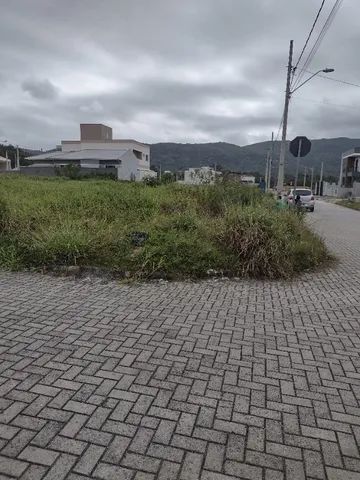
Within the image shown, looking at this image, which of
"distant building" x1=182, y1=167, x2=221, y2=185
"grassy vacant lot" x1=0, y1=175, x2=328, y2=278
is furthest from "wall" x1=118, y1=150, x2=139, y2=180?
"grassy vacant lot" x1=0, y1=175, x2=328, y2=278

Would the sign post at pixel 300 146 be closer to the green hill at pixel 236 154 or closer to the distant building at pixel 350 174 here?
the distant building at pixel 350 174

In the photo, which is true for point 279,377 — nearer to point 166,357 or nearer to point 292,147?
point 166,357

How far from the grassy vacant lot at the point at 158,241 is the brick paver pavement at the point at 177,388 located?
1.34 m

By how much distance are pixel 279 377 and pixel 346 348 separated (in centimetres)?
105

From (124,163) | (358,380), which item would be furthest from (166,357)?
(124,163)

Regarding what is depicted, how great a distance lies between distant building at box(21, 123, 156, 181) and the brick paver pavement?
3094cm

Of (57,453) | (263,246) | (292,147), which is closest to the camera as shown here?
(57,453)

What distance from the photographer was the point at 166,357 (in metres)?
3.52

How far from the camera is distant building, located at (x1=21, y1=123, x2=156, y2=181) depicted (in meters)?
58.8

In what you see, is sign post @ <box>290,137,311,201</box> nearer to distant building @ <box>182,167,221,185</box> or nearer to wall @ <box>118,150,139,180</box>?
distant building @ <box>182,167,221,185</box>

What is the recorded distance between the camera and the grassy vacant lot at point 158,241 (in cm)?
662

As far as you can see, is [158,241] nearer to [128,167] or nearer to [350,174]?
[128,167]

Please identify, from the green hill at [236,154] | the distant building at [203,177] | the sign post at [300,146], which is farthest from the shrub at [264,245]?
the green hill at [236,154]

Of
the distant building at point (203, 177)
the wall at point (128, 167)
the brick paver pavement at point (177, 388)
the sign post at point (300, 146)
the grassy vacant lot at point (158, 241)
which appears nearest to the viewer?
the brick paver pavement at point (177, 388)
